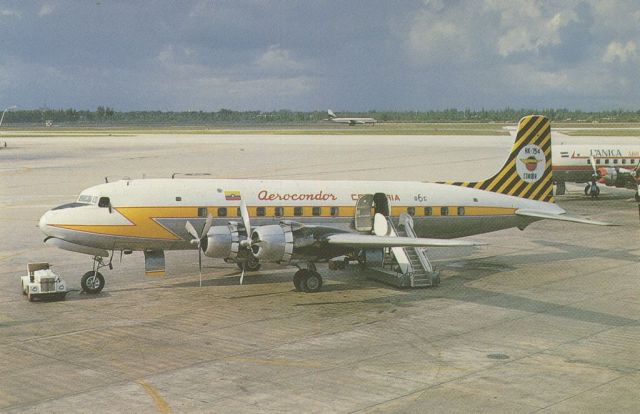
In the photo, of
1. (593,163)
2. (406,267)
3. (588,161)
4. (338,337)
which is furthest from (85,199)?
(588,161)

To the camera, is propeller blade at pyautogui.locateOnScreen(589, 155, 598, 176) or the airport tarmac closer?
the airport tarmac

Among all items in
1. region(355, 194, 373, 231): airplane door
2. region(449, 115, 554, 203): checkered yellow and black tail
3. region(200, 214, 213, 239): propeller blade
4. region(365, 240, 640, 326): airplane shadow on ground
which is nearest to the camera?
region(365, 240, 640, 326): airplane shadow on ground

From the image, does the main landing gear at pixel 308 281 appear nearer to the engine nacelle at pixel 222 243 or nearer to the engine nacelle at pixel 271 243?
the engine nacelle at pixel 271 243

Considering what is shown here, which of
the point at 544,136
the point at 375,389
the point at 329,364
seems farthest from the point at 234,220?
the point at 544,136

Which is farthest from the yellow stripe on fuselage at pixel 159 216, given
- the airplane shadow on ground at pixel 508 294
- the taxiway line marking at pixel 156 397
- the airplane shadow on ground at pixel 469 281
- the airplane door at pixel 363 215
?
the taxiway line marking at pixel 156 397

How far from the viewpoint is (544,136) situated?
1379 inches

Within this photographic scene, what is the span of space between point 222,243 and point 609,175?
42.0 m

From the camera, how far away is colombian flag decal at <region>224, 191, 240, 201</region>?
29.1 m

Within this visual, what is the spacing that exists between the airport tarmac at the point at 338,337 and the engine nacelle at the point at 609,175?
18.2 metres

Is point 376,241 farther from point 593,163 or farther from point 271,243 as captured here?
point 593,163

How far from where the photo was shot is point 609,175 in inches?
2299

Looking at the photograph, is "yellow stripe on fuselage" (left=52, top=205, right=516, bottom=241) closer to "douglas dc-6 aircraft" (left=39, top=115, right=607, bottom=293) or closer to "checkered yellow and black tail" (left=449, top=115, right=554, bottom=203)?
"douglas dc-6 aircraft" (left=39, top=115, right=607, bottom=293)

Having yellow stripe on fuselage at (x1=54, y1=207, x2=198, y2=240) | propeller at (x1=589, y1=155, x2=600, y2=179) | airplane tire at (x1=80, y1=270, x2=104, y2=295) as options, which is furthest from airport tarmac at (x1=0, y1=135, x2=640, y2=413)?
propeller at (x1=589, y1=155, x2=600, y2=179)

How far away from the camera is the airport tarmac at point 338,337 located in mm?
16656
